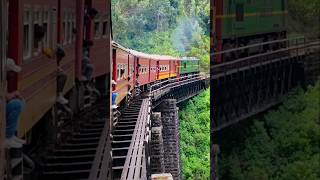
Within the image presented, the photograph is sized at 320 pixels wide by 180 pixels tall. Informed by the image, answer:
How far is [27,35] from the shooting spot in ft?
3.55

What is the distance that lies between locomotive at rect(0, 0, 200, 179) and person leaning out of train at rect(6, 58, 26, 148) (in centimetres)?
1

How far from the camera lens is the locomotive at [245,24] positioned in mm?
1146

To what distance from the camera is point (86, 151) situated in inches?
47.6

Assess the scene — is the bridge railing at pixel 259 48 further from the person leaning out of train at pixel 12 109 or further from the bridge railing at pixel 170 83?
the person leaning out of train at pixel 12 109

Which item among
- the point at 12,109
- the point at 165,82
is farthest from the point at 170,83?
the point at 12,109

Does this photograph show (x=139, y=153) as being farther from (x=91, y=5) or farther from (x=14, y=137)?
(x=91, y=5)

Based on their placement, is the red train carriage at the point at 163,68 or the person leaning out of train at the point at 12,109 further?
the red train carriage at the point at 163,68

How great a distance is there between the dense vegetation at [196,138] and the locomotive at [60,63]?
10 centimetres

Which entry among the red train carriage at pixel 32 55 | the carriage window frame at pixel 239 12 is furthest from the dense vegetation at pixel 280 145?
the red train carriage at pixel 32 55

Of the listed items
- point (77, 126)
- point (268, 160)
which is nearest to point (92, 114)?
point (77, 126)

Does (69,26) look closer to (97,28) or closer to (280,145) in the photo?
(97,28)

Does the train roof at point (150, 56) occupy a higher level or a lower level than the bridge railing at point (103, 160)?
higher

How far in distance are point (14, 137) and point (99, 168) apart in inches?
9.2

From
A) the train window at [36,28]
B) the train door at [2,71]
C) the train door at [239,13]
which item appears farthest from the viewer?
the train door at [239,13]
